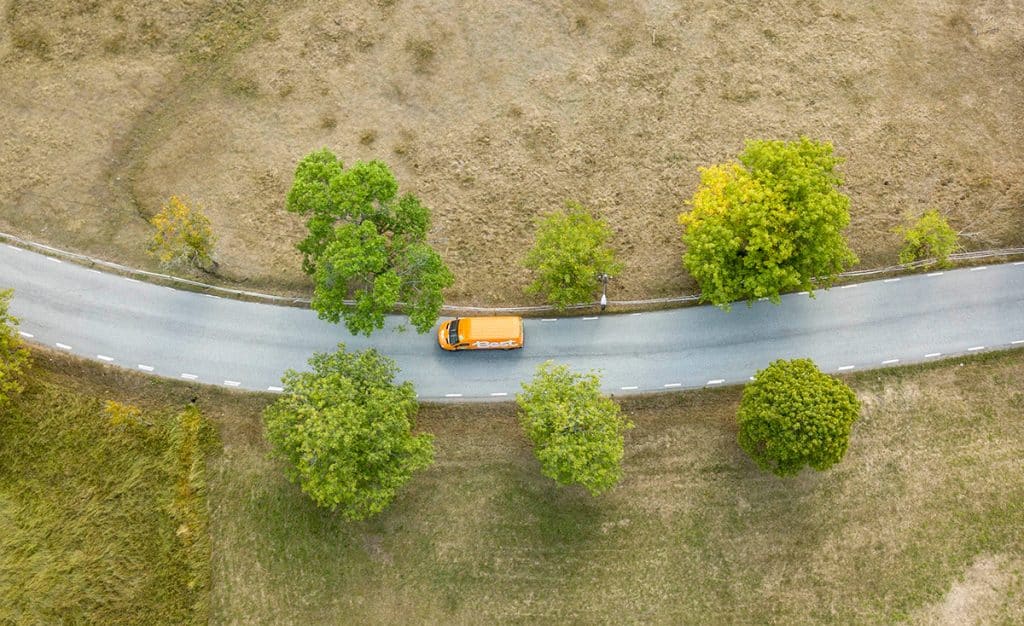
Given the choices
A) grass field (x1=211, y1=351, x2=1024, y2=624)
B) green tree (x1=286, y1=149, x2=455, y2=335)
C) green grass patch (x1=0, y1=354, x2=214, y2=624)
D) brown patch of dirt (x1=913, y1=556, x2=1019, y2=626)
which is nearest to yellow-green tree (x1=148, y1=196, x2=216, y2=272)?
green tree (x1=286, y1=149, x2=455, y2=335)

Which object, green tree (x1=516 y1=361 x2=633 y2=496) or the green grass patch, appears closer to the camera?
green tree (x1=516 y1=361 x2=633 y2=496)

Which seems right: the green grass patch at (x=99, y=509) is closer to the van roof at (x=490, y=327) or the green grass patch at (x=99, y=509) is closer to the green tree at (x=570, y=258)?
the van roof at (x=490, y=327)

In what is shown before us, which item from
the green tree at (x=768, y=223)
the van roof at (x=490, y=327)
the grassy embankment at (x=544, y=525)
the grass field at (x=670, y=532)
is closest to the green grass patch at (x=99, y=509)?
the grassy embankment at (x=544, y=525)

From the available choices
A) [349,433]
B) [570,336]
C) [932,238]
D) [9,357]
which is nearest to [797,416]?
[570,336]

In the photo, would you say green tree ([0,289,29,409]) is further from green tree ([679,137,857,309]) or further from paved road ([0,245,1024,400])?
green tree ([679,137,857,309])

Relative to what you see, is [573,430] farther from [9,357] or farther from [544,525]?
[9,357]

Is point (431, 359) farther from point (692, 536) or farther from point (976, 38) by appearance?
point (976, 38)

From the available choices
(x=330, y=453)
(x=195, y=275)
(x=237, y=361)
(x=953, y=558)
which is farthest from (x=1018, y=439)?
(x=195, y=275)
